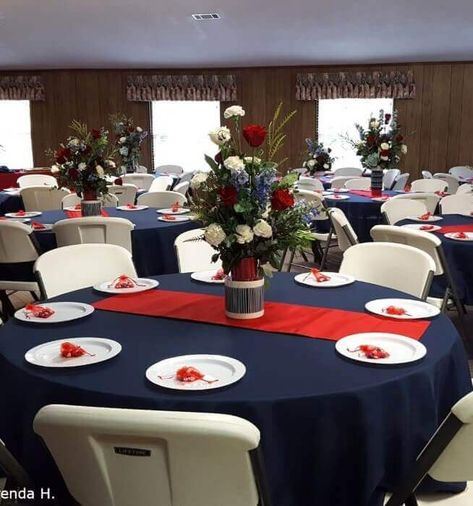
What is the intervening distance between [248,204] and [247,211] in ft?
0.08

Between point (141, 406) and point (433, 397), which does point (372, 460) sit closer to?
point (433, 397)

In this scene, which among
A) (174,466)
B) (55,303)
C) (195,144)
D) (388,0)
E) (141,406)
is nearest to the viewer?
(174,466)

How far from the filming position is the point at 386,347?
193 centimetres

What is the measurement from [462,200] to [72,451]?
186 inches

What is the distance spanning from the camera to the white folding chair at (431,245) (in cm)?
352

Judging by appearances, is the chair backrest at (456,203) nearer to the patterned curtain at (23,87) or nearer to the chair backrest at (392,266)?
the chair backrest at (392,266)

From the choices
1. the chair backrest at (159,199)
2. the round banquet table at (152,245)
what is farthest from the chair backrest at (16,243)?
the chair backrest at (159,199)

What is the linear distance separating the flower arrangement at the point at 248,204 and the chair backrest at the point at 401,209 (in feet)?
9.51

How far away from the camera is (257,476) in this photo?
1.38 meters

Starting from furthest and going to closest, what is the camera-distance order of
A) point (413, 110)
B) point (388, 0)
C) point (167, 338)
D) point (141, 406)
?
point (413, 110), point (388, 0), point (167, 338), point (141, 406)

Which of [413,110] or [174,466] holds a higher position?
[413,110]

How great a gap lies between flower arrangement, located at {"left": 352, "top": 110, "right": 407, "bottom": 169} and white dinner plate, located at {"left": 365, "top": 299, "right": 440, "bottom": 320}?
146 inches

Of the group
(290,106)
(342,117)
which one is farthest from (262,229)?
(342,117)

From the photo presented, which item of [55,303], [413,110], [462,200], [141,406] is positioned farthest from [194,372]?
[413,110]
